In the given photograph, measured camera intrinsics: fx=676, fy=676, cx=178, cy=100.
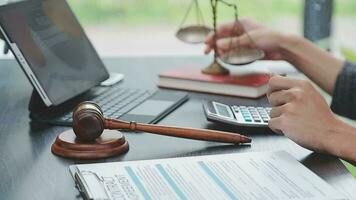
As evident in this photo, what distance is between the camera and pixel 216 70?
1.42 m

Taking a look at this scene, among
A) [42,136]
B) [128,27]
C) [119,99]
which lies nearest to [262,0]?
[128,27]

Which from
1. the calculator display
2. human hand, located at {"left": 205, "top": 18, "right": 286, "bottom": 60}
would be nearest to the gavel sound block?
the calculator display

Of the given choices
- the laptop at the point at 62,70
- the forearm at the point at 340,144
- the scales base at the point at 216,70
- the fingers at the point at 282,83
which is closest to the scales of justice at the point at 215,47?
the scales base at the point at 216,70

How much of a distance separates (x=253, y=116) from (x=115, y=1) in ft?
3.93

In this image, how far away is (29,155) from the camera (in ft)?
3.23

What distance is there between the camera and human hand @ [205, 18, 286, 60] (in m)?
1.45

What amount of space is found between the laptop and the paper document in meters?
0.24

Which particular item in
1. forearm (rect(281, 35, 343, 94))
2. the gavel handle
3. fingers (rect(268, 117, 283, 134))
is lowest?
forearm (rect(281, 35, 343, 94))

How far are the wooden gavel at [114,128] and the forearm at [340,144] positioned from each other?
12 centimetres

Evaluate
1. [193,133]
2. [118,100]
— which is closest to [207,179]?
[193,133]

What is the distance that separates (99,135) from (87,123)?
33 millimetres

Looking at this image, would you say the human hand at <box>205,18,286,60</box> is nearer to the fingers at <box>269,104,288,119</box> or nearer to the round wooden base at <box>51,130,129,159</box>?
the fingers at <box>269,104,288,119</box>

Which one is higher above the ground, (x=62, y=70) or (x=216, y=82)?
(x=62, y=70)

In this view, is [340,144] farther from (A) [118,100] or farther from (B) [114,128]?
(A) [118,100]
